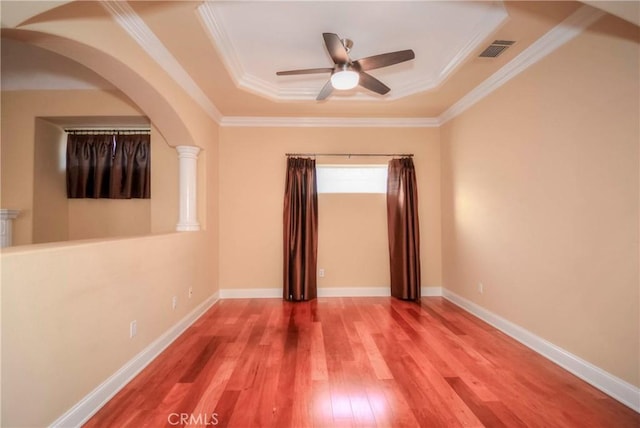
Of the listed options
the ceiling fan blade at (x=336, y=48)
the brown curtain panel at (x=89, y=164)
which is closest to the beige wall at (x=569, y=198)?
the ceiling fan blade at (x=336, y=48)

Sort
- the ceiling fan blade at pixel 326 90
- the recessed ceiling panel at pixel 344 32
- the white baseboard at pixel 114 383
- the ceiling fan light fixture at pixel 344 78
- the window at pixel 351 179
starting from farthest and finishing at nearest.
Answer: the window at pixel 351 179
the ceiling fan blade at pixel 326 90
the ceiling fan light fixture at pixel 344 78
the recessed ceiling panel at pixel 344 32
the white baseboard at pixel 114 383

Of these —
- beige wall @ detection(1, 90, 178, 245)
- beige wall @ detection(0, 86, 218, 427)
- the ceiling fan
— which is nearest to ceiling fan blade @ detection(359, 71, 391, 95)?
the ceiling fan

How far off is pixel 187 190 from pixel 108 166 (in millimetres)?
1418

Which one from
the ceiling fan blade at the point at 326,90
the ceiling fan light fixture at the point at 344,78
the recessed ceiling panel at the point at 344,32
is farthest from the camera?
the ceiling fan blade at the point at 326,90

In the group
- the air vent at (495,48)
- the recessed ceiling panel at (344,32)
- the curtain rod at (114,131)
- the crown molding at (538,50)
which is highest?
the recessed ceiling panel at (344,32)

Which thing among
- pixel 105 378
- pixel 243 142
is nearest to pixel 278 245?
pixel 243 142

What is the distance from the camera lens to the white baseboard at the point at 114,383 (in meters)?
1.45

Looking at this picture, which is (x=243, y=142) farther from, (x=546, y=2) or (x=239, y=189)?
(x=546, y=2)

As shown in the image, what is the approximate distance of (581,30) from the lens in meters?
1.87

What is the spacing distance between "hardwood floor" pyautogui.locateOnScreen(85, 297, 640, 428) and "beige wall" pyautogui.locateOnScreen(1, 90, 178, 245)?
1643 mm

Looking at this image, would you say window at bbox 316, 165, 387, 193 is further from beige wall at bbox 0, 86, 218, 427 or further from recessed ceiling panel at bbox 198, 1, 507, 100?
beige wall at bbox 0, 86, 218, 427

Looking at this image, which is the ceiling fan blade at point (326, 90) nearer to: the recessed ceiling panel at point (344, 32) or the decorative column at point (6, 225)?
the recessed ceiling panel at point (344, 32)

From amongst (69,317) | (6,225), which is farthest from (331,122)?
(6,225)

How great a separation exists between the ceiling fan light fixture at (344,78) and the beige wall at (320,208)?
160 cm
